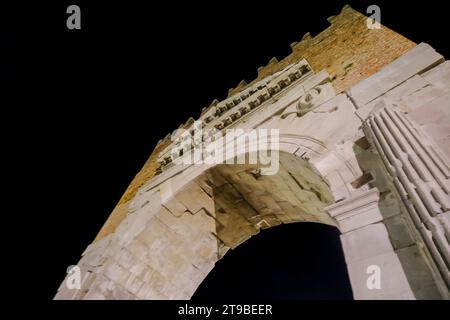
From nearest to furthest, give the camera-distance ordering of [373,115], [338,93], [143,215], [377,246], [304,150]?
[377,246]
[373,115]
[304,150]
[338,93]
[143,215]

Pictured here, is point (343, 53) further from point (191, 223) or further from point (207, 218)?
point (191, 223)

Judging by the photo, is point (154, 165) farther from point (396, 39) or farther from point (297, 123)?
point (396, 39)

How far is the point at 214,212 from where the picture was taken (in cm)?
553

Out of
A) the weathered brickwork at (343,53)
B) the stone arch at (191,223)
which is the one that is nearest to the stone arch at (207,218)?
the stone arch at (191,223)

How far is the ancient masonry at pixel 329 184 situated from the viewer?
1.98 metres

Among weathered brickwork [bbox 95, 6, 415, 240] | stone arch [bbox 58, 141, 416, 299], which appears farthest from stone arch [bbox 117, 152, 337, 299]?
weathered brickwork [bbox 95, 6, 415, 240]

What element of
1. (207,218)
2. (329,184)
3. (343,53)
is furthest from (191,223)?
(343,53)

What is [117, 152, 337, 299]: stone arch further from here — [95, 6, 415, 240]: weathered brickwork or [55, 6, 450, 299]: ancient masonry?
[95, 6, 415, 240]: weathered brickwork

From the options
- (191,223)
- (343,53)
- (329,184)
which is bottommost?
(329,184)

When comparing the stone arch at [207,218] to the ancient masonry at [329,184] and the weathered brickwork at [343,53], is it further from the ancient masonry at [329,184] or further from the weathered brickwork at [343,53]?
the weathered brickwork at [343,53]

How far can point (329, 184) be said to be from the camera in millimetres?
2973

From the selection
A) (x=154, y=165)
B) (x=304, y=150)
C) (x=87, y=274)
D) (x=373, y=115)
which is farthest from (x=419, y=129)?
(x=154, y=165)

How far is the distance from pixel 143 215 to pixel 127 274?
106cm

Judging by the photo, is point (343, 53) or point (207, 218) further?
point (207, 218)
